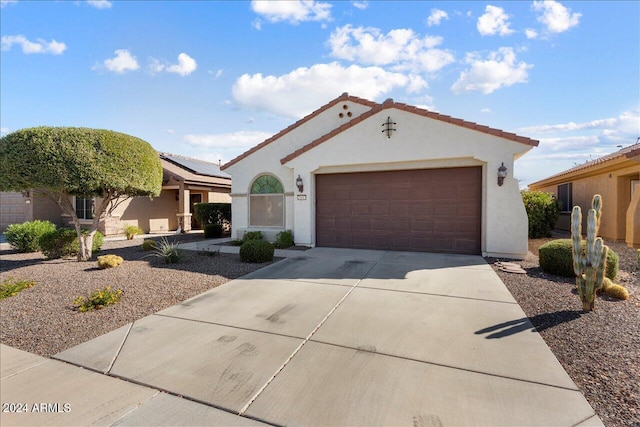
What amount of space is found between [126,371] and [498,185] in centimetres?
1007

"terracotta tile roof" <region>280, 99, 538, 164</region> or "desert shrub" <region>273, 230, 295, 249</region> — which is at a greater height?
"terracotta tile roof" <region>280, 99, 538, 164</region>

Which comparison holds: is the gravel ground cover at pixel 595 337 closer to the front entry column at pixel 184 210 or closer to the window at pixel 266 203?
the window at pixel 266 203

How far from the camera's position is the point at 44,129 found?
27.0 ft

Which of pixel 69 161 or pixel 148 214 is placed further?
pixel 148 214

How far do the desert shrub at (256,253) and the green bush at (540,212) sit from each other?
1126cm

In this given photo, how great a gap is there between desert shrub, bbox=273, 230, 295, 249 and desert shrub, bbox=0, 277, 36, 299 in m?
6.83

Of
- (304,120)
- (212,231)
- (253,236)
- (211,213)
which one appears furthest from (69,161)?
(211,213)

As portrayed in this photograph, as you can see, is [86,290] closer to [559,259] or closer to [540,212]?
[559,259]

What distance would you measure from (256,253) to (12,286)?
17.8ft

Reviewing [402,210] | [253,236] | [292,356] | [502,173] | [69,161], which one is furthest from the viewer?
[253,236]

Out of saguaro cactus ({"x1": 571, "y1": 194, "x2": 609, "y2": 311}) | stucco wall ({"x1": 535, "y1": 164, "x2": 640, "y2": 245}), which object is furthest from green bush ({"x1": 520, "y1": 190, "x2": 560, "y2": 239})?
saguaro cactus ({"x1": 571, "y1": 194, "x2": 609, "y2": 311})

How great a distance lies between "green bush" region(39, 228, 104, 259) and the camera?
392 inches

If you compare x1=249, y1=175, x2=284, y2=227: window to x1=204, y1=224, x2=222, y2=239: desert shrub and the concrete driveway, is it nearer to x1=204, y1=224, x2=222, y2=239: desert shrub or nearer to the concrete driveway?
x1=204, y1=224, x2=222, y2=239: desert shrub

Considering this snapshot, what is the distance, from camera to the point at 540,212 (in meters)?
13.4
